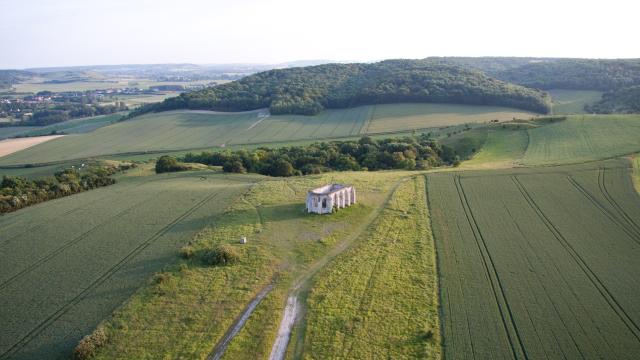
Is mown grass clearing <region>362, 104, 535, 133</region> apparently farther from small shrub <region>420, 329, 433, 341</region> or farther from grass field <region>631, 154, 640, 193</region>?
small shrub <region>420, 329, 433, 341</region>

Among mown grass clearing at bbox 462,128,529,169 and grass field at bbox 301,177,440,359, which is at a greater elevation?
mown grass clearing at bbox 462,128,529,169

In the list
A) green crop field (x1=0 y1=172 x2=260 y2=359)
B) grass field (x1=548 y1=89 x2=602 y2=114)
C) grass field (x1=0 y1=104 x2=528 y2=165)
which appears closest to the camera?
green crop field (x1=0 y1=172 x2=260 y2=359)

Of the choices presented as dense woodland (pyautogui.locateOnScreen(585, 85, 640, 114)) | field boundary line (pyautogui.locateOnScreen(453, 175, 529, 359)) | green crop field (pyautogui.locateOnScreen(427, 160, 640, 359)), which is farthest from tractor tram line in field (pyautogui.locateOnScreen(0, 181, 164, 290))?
dense woodland (pyautogui.locateOnScreen(585, 85, 640, 114))

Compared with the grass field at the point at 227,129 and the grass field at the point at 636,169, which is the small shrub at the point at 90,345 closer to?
the grass field at the point at 636,169

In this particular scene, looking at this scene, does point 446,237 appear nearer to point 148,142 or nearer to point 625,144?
point 625,144

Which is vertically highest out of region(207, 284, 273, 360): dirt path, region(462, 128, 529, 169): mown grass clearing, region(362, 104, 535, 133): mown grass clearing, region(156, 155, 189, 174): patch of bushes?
region(362, 104, 535, 133): mown grass clearing

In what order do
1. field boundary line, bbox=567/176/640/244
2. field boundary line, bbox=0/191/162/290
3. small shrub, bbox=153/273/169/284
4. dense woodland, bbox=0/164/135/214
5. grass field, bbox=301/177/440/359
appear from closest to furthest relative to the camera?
1. grass field, bbox=301/177/440/359
2. small shrub, bbox=153/273/169/284
3. field boundary line, bbox=0/191/162/290
4. field boundary line, bbox=567/176/640/244
5. dense woodland, bbox=0/164/135/214

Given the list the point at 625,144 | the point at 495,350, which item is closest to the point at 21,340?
the point at 495,350
